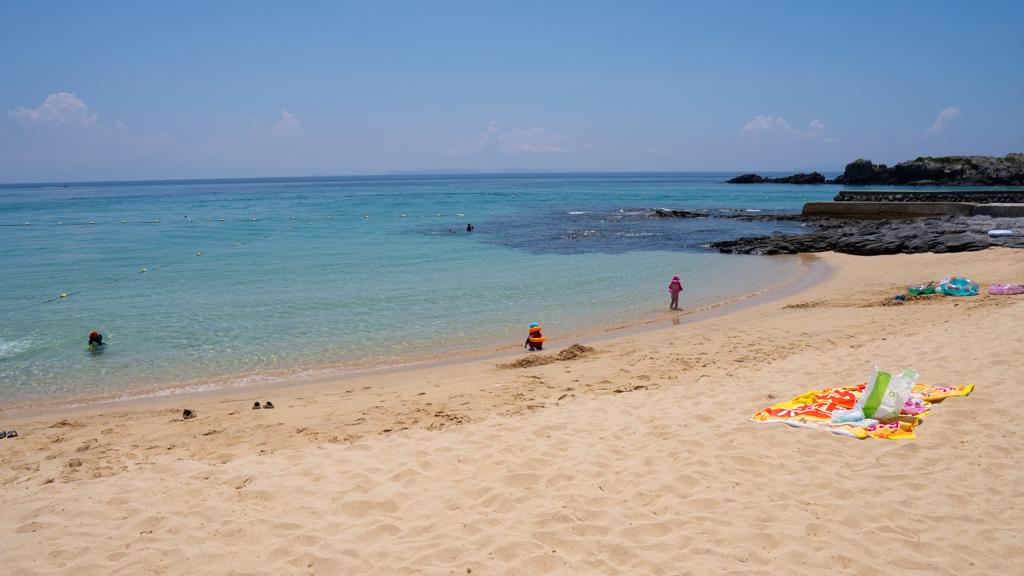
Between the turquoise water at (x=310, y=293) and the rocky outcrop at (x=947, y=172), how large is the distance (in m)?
62.2

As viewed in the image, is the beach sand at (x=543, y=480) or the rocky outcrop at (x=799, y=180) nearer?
the beach sand at (x=543, y=480)

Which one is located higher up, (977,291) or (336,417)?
(977,291)

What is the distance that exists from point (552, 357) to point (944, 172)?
9691cm

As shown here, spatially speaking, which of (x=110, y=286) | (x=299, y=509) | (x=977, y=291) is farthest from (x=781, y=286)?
(x=110, y=286)

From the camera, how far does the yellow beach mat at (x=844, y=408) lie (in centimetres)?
659

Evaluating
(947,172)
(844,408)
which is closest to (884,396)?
(844,408)

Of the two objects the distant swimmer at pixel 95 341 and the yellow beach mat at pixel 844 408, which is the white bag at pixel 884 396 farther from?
the distant swimmer at pixel 95 341

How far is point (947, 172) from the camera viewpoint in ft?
279

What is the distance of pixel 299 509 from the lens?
547 centimetres

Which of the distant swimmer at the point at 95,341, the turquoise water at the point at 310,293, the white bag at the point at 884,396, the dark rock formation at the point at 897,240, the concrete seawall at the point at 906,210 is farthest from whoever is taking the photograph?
the concrete seawall at the point at 906,210

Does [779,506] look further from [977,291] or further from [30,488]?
[977,291]

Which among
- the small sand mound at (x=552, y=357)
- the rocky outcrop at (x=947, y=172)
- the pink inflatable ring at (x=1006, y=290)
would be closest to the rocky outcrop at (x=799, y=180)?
the rocky outcrop at (x=947, y=172)

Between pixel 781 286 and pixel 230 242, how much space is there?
3039cm

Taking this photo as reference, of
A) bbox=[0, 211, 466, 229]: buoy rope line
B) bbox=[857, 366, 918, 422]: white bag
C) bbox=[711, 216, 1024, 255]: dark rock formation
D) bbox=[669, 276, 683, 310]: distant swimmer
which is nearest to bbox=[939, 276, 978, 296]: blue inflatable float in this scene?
bbox=[669, 276, 683, 310]: distant swimmer
